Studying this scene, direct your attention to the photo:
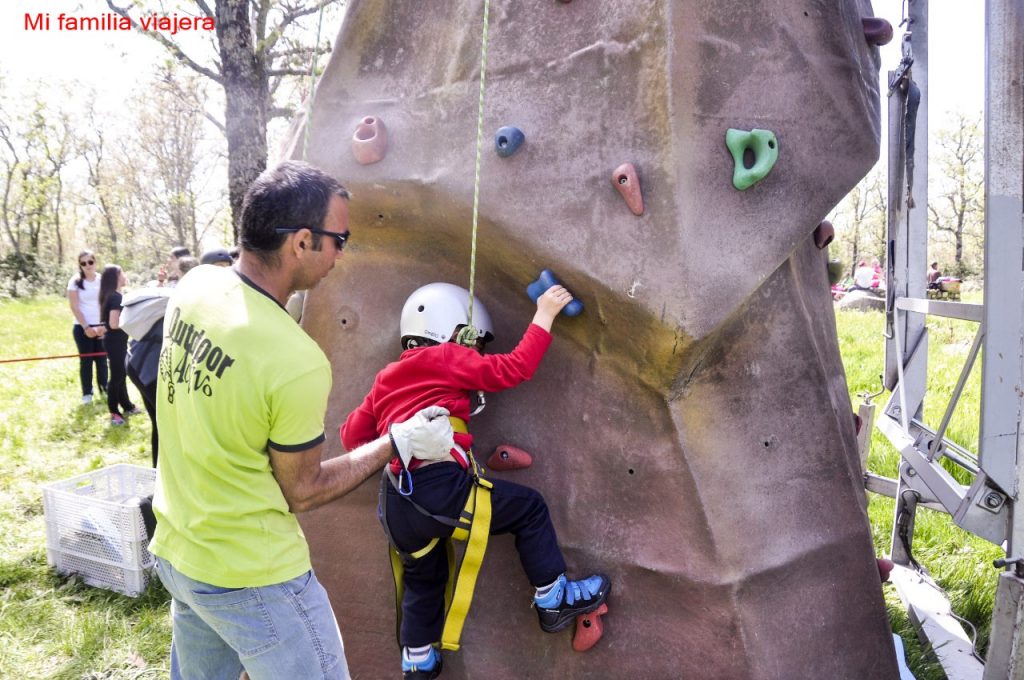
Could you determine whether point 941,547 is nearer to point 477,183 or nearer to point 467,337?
point 467,337

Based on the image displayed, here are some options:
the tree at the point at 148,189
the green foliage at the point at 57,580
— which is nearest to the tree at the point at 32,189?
the tree at the point at 148,189

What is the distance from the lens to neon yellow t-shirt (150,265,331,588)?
1752mm

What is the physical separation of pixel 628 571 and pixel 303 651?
4.08ft

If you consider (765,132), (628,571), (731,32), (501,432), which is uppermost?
(731,32)

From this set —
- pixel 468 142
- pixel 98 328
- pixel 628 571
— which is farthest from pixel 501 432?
pixel 98 328

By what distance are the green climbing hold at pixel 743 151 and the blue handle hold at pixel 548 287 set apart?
660mm

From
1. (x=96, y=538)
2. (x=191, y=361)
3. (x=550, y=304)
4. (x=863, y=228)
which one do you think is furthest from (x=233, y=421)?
(x=863, y=228)

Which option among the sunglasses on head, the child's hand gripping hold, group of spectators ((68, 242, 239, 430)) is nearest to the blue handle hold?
the child's hand gripping hold

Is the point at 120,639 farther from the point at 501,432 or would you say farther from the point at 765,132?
the point at 765,132

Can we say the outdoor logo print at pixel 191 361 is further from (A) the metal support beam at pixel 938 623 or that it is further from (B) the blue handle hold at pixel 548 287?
(A) the metal support beam at pixel 938 623

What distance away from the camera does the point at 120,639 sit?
3.78 meters

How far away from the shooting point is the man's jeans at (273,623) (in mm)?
1855

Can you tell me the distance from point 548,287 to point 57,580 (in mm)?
3653

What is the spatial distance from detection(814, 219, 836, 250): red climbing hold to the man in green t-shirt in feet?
6.34
